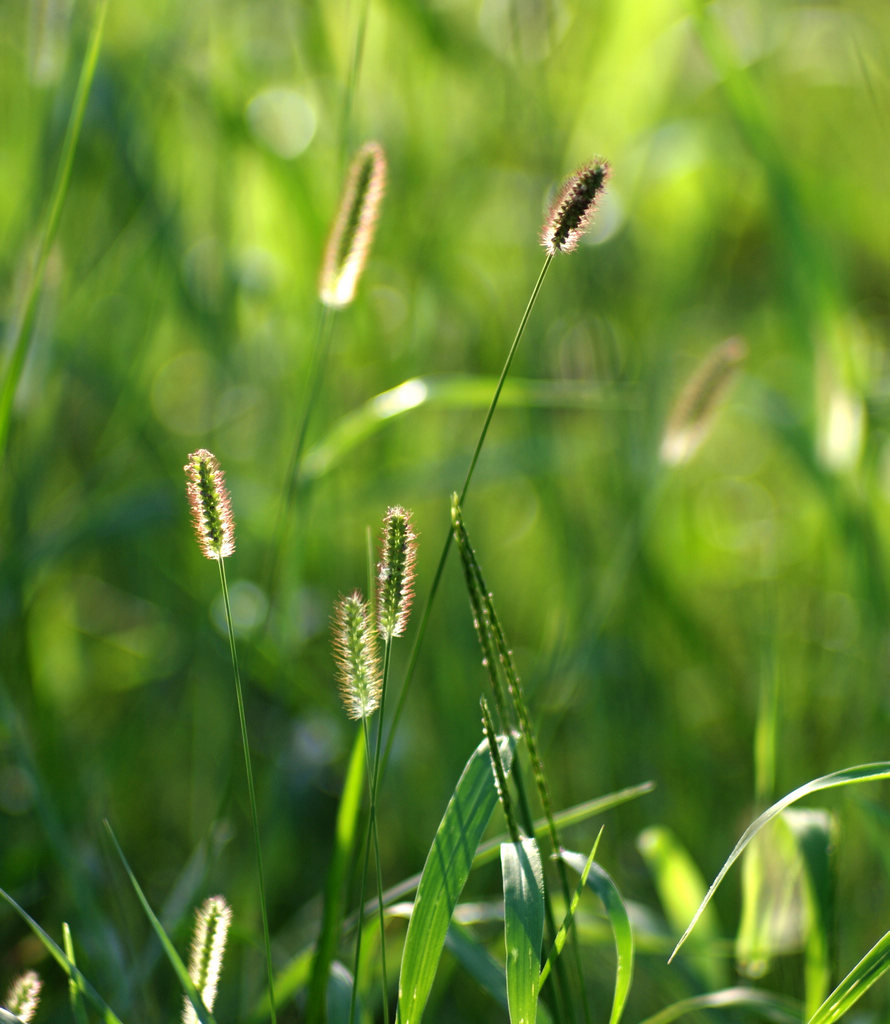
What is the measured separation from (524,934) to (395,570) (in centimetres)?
21

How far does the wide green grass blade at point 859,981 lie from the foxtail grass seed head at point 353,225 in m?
0.53

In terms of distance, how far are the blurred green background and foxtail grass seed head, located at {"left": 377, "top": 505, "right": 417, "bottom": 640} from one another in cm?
42

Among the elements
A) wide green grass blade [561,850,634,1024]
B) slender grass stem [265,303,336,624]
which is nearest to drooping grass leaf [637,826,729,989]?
wide green grass blade [561,850,634,1024]

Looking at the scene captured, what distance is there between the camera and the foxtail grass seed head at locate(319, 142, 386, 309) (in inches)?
27.1

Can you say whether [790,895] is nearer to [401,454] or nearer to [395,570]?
[395,570]

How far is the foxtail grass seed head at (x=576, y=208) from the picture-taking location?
550mm

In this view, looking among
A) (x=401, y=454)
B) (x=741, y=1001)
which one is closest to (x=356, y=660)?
(x=741, y=1001)

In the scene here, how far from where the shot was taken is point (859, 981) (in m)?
0.56

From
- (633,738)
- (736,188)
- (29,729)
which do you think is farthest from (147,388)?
(736,188)

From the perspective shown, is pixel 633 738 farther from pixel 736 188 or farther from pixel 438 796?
pixel 736 188

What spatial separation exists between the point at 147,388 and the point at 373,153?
0.82 meters

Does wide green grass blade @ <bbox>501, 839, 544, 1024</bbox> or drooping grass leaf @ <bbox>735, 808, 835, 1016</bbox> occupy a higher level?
wide green grass blade @ <bbox>501, 839, 544, 1024</bbox>

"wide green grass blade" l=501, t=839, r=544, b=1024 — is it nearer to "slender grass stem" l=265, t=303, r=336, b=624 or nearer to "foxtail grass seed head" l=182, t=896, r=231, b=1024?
"foxtail grass seed head" l=182, t=896, r=231, b=1024

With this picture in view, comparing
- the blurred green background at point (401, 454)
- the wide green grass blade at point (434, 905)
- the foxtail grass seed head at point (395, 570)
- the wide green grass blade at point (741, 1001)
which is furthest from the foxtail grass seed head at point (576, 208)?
the wide green grass blade at point (741, 1001)
